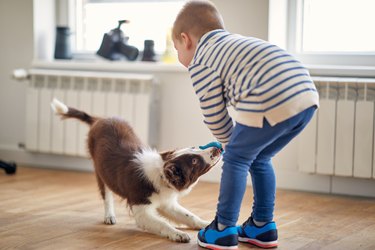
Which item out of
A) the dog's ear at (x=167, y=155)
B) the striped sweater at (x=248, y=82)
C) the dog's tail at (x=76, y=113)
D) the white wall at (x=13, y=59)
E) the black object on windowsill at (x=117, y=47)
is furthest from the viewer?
the white wall at (x=13, y=59)

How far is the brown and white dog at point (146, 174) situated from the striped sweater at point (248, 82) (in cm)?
25

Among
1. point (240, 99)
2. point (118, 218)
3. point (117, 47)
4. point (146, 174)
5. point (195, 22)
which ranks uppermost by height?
point (195, 22)

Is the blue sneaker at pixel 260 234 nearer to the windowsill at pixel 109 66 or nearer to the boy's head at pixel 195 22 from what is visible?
the boy's head at pixel 195 22

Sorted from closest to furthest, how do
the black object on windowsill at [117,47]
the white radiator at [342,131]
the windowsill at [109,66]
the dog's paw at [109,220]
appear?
the dog's paw at [109,220] < the white radiator at [342,131] < the windowsill at [109,66] < the black object on windowsill at [117,47]

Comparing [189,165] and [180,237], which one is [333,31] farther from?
[180,237]

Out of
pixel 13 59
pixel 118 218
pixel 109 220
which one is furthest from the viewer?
pixel 13 59

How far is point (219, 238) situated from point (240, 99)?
48 centimetres

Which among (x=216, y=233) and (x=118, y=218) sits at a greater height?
(x=216, y=233)

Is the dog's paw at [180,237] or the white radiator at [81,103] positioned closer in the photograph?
the dog's paw at [180,237]

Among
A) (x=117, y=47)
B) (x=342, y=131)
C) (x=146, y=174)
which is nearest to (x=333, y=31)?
(x=342, y=131)

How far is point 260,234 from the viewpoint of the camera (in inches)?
87.6

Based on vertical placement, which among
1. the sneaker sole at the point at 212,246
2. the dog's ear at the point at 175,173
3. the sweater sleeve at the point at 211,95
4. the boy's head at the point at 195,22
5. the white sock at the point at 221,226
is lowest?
Answer: the sneaker sole at the point at 212,246

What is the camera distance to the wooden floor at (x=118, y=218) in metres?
2.28

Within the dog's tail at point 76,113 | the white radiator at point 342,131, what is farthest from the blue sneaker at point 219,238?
the white radiator at point 342,131
